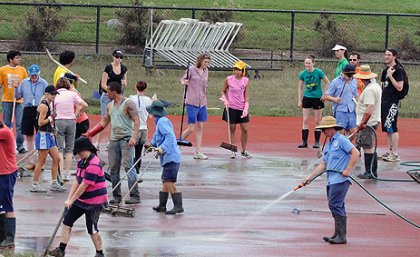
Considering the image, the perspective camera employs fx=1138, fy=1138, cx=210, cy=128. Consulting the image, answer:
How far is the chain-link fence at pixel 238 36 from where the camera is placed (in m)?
36.4

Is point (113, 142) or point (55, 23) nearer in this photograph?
point (113, 142)

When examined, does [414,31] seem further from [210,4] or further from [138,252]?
[138,252]

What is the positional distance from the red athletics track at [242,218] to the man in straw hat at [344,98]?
1.07 metres

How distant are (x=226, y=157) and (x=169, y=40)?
1318 cm


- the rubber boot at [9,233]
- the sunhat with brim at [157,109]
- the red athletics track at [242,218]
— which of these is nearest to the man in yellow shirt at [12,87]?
the red athletics track at [242,218]

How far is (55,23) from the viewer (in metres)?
37.3

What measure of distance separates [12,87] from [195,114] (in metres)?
3.41

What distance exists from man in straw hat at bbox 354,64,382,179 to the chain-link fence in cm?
1489

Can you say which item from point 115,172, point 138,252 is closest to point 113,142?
point 115,172

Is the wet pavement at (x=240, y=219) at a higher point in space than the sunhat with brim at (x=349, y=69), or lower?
lower

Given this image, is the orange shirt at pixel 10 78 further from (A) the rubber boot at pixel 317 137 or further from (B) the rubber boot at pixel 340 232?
(B) the rubber boot at pixel 340 232

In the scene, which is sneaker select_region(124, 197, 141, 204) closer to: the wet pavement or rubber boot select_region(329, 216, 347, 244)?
the wet pavement

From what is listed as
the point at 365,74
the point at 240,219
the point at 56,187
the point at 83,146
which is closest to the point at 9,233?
the point at 83,146

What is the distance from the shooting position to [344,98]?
19.9 m
